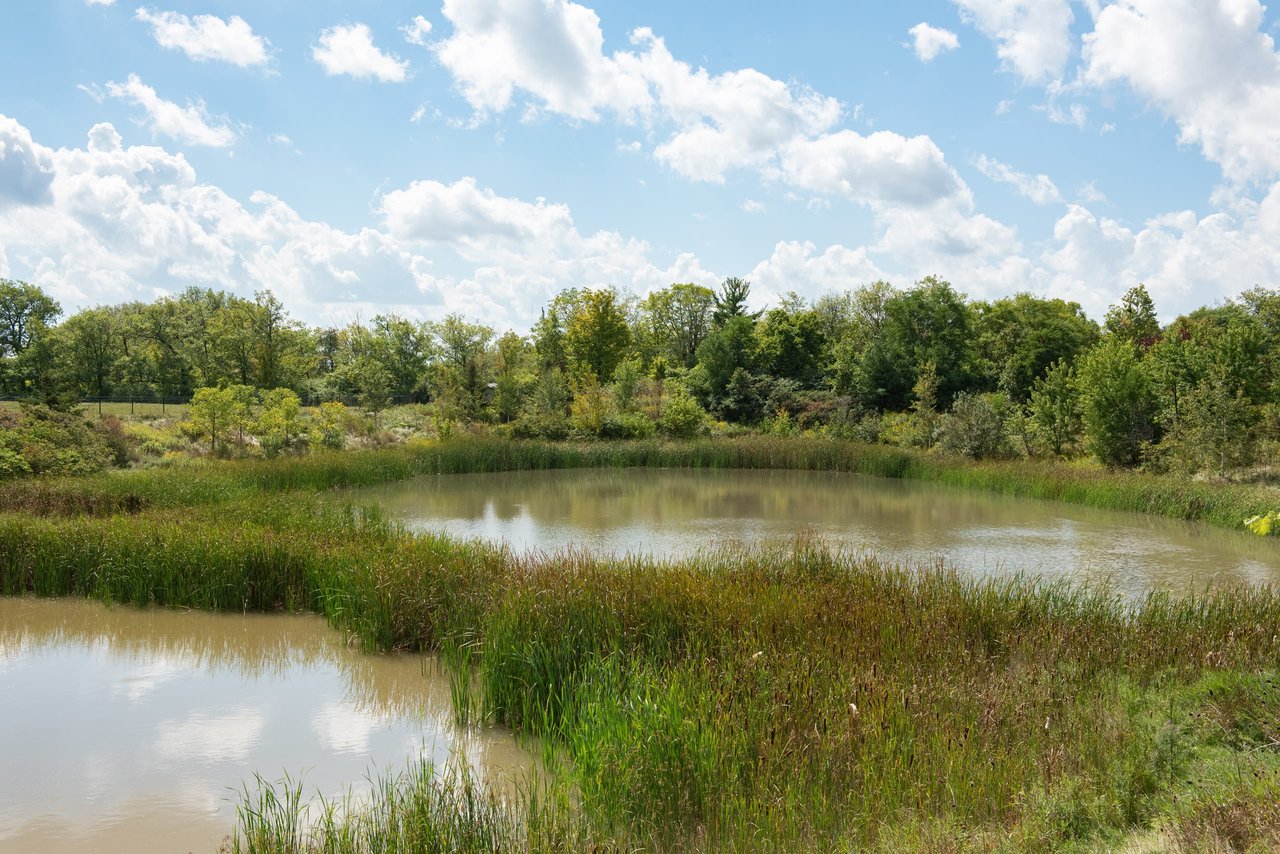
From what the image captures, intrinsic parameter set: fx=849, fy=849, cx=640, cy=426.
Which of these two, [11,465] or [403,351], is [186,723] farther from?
[403,351]

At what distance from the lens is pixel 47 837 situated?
15.9ft

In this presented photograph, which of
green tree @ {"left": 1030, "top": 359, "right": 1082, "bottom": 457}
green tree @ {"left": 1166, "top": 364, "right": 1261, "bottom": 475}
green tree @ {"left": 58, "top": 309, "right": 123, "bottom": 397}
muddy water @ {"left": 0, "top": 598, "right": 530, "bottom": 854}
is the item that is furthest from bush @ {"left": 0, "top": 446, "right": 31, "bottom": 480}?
green tree @ {"left": 58, "top": 309, "right": 123, "bottom": 397}

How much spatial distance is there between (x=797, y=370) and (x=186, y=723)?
36801 millimetres

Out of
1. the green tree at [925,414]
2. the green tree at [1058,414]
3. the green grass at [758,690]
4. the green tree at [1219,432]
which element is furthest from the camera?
the green tree at [925,414]

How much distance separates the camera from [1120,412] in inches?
943

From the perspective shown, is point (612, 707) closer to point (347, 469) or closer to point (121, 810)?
point (121, 810)

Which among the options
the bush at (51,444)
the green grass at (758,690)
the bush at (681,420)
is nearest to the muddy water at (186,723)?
the green grass at (758,690)

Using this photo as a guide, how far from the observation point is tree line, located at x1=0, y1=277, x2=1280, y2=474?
931 inches

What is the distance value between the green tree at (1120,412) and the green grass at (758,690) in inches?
658

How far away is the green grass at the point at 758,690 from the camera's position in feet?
13.2

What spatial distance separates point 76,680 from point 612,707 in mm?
5603

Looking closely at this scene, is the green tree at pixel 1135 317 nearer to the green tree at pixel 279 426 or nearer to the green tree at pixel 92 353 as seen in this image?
the green tree at pixel 279 426

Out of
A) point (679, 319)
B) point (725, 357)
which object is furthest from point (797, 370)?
point (679, 319)

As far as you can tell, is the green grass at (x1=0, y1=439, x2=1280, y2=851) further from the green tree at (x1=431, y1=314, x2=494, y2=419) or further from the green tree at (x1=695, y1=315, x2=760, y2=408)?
the green tree at (x1=695, y1=315, x2=760, y2=408)
